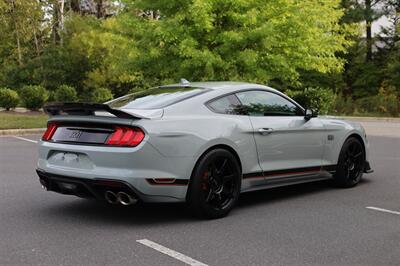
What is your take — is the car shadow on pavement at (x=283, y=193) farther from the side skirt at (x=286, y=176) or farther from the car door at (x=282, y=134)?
the car door at (x=282, y=134)

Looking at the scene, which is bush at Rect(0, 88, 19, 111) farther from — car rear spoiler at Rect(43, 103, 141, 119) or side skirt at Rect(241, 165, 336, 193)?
side skirt at Rect(241, 165, 336, 193)

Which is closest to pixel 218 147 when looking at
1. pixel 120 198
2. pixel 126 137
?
pixel 126 137

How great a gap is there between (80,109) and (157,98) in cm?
95

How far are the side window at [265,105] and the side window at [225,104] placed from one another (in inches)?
3.6

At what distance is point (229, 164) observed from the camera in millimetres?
5930

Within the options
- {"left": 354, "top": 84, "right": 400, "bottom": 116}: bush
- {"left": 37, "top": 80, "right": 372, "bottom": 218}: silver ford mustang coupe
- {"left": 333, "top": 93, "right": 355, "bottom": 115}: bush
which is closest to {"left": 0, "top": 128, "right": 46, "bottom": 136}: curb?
{"left": 37, "top": 80, "right": 372, "bottom": 218}: silver ford mustang coupe

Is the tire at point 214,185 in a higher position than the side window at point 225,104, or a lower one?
lower

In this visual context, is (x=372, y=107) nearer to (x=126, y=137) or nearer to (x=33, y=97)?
(x=33, y=97)

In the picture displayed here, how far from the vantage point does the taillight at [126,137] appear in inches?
209

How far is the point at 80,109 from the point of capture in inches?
221

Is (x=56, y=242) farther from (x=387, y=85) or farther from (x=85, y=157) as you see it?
(x=387, y=85)

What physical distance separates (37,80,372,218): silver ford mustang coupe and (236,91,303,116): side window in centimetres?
1

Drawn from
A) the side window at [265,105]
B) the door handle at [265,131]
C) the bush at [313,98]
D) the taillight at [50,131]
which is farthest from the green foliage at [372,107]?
the taillight at [50,131]

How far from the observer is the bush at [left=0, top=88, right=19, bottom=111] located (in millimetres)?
21620
